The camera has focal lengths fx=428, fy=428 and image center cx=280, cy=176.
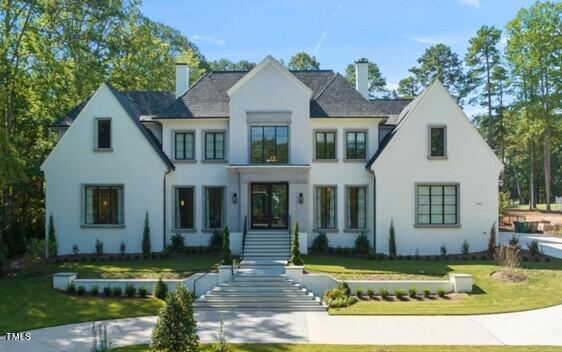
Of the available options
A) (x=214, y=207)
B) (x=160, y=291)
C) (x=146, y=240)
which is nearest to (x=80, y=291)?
(x=160, y=291)

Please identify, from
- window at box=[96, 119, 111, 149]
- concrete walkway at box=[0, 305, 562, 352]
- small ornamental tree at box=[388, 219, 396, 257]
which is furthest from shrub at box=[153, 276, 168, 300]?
small ornamental tree at box=[388, 219, 396, 257]

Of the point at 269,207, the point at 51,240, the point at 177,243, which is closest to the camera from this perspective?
the point at 51,240

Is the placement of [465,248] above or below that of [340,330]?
above

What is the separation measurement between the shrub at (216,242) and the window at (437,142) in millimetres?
11765

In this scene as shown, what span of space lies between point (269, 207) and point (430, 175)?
8.45 m

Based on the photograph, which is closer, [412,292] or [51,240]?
[412,292]

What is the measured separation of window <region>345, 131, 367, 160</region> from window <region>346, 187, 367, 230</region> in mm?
1777

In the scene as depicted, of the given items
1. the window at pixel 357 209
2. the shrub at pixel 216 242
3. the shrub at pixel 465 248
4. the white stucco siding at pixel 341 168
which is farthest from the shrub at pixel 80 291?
the shrub at pixel 465 248

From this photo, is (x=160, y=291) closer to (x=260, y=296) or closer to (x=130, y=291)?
(x=130, y=291)

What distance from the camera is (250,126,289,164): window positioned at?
2233 cm

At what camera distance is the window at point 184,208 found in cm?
2314

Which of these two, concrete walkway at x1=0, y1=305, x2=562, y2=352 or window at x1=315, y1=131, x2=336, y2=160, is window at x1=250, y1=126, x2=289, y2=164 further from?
concrete walkway at x1=0, y1=305, x2=562, y2=352

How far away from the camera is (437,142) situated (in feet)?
72.2

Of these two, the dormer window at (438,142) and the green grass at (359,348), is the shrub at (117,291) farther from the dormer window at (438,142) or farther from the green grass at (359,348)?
the dormer window at (438,142)
